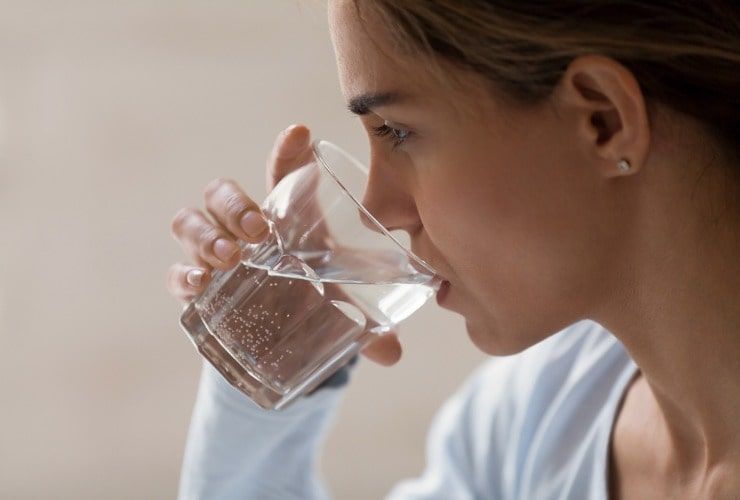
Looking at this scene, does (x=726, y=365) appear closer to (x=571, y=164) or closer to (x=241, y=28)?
(x=571, y=164)

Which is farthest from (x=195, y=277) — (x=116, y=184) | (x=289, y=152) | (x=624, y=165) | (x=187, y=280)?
(x=116, y=184)

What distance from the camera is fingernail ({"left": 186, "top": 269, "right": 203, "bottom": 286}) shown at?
38.3 inches

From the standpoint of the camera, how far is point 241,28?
5.28 feet

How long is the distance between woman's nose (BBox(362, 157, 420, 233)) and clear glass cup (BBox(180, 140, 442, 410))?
0.05 feet

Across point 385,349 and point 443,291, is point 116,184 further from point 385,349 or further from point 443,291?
point 443,291

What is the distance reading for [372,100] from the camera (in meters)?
0.85

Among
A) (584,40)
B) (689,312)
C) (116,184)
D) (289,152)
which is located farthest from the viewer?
(116,184)

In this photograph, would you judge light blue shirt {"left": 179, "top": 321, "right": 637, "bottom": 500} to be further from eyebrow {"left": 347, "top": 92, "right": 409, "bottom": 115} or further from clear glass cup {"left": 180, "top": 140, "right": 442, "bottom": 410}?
eyebrow {"left": 347, "top": 92, "right": 409, "bottom": 115}

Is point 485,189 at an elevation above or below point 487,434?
above

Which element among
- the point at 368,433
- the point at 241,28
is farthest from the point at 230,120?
the point at 368,433

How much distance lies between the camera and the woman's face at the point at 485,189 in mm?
830

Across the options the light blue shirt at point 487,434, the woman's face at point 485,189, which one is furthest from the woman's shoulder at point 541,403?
the woman's face at point 485,189

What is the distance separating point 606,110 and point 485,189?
0.11 m

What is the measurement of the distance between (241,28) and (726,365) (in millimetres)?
935
